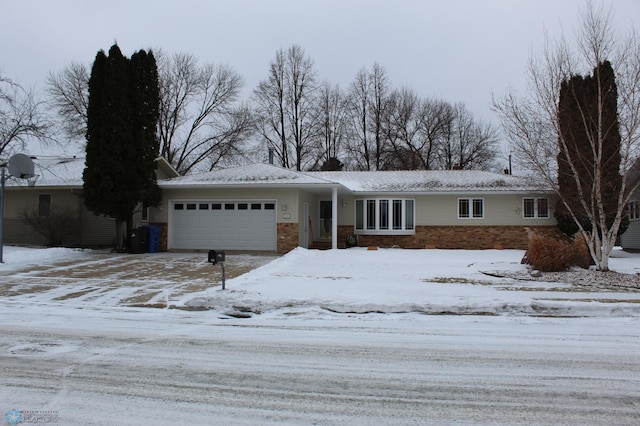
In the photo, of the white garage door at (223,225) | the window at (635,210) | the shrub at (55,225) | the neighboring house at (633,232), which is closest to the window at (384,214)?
the white garage door at (223,225)

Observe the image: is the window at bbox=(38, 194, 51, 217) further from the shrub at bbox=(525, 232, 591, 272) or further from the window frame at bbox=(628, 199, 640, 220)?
the window frame at bbox=(628, 199, 640, 220)

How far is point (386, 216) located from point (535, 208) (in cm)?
655

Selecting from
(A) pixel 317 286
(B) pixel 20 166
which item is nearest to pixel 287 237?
(A) pixel 317 286

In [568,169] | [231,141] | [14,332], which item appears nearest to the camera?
[14,332]

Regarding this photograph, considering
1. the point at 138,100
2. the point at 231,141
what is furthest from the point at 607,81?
the point at 231,141

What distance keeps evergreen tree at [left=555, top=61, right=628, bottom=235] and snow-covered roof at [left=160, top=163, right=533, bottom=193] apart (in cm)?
684

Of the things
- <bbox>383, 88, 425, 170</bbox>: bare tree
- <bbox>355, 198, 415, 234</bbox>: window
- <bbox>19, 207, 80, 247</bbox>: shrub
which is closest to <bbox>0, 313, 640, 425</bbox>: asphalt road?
<bbox>355, 198, 415, 234</bbox>: window

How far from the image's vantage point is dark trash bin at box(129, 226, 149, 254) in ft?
55.6

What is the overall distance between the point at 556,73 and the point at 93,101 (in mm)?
15454

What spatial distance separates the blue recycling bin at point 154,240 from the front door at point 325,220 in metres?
7.52

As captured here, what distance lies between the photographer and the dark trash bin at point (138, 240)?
17.0m

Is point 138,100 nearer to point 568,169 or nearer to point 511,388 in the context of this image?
point 568,169

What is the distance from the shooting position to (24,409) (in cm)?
364

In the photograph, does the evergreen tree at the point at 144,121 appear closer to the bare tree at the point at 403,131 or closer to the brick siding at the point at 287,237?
the brick siding at the point at 287,237
